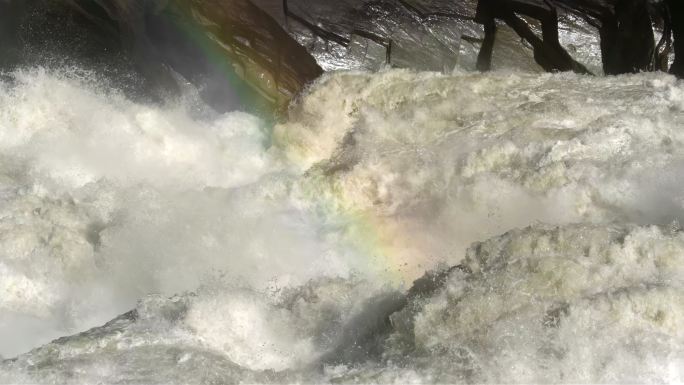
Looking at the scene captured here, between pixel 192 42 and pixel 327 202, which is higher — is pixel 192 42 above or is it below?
above

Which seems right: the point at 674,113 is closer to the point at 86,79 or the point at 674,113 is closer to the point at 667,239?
the point at 667,239

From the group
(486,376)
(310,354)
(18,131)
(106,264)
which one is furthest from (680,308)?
(18,131)

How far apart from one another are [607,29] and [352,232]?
406 centimetres

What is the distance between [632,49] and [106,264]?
605 centimetres

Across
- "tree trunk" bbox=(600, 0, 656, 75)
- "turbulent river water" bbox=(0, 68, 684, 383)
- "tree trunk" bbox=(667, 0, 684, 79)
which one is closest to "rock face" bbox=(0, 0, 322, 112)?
"turbulent river water" bbox=(0, 68, 684, 383)

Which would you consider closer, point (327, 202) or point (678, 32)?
point (327, 202)

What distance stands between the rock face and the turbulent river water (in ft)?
1.00

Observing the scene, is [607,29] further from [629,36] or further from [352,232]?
[352,232]

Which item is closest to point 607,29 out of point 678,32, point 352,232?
point 678,32

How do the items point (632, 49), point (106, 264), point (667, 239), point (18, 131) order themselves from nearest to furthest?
point (667, 239)
point (106, 264)
point (18, 131)
point (632, 49)

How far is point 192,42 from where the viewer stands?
6980 millimetres

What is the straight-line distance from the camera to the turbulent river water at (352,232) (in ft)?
9.75

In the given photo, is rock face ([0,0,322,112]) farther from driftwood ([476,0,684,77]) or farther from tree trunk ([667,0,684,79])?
tree trunk ([667,0,684,79])

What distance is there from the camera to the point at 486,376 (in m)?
2.77
